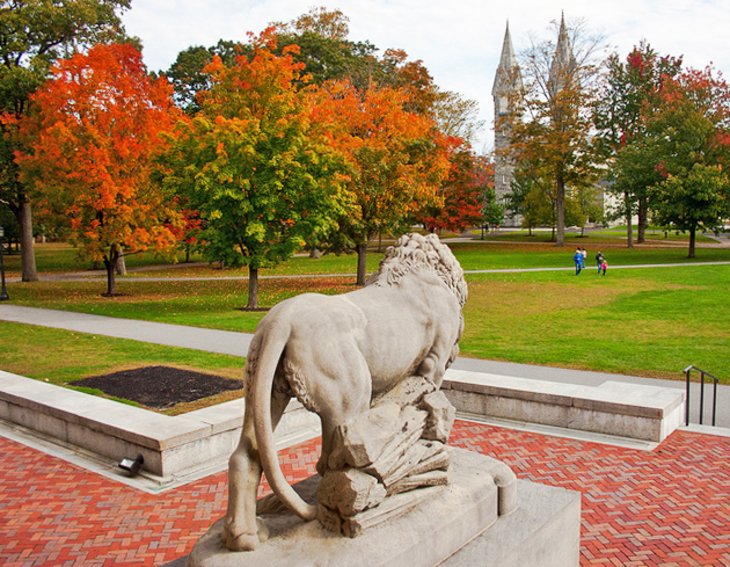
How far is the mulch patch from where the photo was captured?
32.2 ft

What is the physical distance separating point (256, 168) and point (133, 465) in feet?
45.5

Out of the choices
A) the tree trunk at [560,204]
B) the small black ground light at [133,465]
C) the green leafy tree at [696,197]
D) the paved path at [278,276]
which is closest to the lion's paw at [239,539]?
the small black ground light at [133,465]

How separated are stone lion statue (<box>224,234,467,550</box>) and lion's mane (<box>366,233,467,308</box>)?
0.02 meters

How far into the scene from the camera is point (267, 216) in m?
19.6

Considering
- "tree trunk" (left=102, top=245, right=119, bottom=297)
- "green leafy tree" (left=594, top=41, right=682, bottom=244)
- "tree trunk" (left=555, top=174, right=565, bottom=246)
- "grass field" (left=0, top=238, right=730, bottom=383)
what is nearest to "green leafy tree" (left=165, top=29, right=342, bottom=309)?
"grass field" (left=0, top=238, right=730, bottom=383)

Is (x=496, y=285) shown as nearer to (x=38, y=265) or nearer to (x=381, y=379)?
(x=381, y=379)

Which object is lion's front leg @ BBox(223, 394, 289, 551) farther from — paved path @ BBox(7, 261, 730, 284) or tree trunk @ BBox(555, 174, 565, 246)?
tree trunk @ BBox(555, 174, 565, 246)

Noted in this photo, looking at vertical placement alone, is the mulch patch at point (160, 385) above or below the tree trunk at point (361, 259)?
below

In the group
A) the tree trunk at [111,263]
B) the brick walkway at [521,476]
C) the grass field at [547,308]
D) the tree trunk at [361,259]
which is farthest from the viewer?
the tree trunk at [361,259]

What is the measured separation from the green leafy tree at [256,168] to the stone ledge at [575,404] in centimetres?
1136

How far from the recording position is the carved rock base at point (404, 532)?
3742 millimetres

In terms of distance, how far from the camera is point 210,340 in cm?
1548

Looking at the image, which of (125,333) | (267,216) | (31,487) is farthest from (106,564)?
(267,216)

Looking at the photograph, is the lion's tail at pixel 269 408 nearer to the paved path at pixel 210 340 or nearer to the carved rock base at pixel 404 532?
the carved rock base at pixel 404 532
